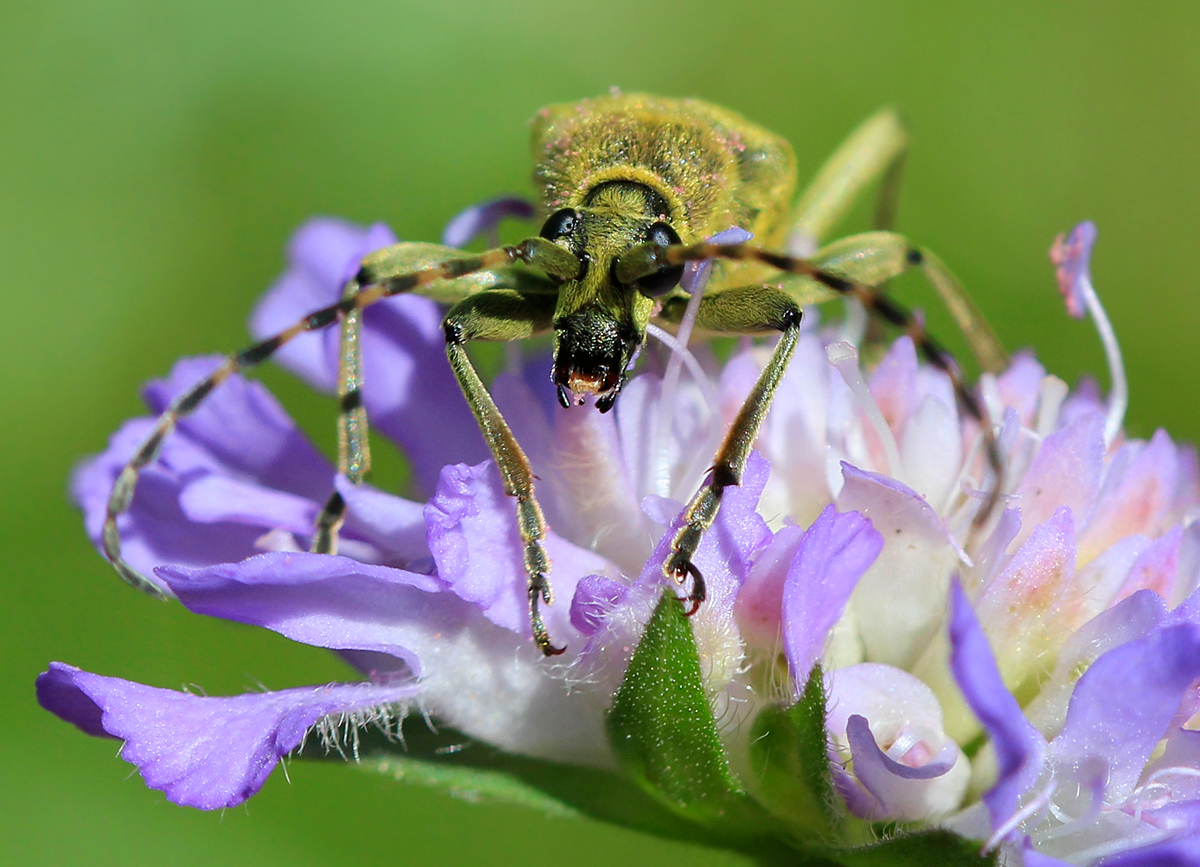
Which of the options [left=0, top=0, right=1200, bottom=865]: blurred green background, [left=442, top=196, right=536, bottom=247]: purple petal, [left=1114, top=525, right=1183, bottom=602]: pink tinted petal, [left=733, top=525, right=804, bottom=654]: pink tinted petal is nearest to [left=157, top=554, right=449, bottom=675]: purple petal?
[left=733, top=525, right=804, bottom=654]: pink tinted petal

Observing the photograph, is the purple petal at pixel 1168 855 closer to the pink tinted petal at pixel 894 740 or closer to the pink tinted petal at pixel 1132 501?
the pink tinted petal at pixel 894 740

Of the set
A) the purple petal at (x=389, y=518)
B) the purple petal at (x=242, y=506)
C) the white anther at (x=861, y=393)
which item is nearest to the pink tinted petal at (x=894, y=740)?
the white anther at (x=861, y=393)

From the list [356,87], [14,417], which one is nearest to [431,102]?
[356,87]

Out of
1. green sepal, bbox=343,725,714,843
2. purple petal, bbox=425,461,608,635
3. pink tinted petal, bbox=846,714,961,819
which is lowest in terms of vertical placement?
green sepal, bbox=343,725,714,843

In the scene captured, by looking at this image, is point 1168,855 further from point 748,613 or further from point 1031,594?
point 748,613

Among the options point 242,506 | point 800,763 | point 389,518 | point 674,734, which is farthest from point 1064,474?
point 242,506

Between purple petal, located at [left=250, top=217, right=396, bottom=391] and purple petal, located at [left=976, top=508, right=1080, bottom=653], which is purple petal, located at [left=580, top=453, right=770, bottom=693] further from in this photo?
purple petal, located at [left=250, top=217, right=396, bottom=391]
